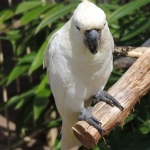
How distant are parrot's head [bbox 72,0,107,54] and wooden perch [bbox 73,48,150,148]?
0.39ft

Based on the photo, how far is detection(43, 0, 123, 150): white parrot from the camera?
118cm

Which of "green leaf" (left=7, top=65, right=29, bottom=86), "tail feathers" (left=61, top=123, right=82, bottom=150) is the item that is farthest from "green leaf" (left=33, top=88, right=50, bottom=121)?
"tail feathers" (left=61, top=123, right=82, bottom=150)

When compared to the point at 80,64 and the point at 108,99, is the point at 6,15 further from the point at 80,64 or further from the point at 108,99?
the point at 108,99

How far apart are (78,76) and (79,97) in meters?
0.08

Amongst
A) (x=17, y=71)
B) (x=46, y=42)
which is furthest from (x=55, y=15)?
(x=17, y=71)

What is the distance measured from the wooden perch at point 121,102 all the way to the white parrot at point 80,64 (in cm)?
2

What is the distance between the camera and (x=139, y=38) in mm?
1824

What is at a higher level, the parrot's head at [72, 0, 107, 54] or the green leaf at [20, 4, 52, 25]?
the parrot's head at [72, 0, 107, 54]

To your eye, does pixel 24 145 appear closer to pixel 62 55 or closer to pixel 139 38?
A: pixel 139 38

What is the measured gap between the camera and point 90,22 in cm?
117

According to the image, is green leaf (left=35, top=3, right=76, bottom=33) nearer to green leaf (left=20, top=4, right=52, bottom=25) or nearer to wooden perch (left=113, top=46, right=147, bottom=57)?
green leaf (left=20, top=4, right=52, bottom=25)

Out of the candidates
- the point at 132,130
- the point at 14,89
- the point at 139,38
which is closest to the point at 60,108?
the point at 132,130

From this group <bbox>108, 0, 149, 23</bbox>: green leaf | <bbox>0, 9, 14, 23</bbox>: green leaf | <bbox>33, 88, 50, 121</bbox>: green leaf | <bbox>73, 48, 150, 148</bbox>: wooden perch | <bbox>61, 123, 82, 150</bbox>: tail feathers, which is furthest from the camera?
<bbox>0, 9, 14, 23</bbox>: green leaf

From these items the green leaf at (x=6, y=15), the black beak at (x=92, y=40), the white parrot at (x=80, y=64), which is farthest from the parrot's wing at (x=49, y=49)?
the green leaf at (x=6, y=15)
